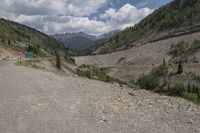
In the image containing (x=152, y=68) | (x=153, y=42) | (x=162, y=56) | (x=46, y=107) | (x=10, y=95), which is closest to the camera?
(x=46, y=107)

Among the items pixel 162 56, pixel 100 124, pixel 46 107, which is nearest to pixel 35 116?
pixel 46 107

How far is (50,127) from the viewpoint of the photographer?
40.0 feet

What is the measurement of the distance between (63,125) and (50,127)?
0.46 metres

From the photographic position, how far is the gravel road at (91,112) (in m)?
12.1

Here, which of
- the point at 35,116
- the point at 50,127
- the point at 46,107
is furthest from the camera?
the point at 46,107

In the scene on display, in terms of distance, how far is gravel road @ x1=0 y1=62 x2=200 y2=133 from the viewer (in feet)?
39.6

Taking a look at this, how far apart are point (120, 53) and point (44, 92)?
151 metres

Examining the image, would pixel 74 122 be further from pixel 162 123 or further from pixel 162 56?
pixel 162 56

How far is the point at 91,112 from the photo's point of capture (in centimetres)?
1419

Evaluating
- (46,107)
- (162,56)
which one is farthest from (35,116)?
(162,56)

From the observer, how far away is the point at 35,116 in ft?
44.6

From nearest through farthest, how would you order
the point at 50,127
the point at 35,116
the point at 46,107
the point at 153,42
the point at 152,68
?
1. the point at 50,127
2. the point at 35,116
3. the point at 46,107
4. the point at 152,68
5. the point at 153,42

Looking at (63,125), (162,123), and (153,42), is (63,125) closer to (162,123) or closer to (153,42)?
(162,123)

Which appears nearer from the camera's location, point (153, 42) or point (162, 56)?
point (162, 56)
